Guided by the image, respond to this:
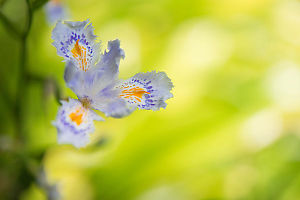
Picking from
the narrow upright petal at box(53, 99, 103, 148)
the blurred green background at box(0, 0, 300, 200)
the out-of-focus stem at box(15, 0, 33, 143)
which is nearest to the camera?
the narrow upright petal at box(53, 99, 103, 148)

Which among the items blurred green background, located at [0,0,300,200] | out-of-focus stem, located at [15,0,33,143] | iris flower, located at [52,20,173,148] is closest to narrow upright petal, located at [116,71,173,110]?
iris flower, located at [52,20,173,148]

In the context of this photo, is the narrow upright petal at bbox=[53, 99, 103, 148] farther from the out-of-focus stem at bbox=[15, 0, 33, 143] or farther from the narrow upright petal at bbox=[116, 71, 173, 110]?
the out-of-focus stem at bbox=[15, 0, 33, 143]

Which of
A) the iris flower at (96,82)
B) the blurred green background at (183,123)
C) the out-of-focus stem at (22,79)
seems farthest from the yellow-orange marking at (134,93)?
the blurred green background at (183,123)

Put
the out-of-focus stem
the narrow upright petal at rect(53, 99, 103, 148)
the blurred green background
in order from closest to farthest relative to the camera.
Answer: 1. the narrow upright petal at rect(53, 99, 103, 148)
2. the out-of-focus stem
3. the blurred green background

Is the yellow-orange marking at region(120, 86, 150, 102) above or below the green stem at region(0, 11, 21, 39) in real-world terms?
below

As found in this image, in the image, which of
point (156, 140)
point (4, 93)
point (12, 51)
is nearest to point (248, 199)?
point (156, 140)

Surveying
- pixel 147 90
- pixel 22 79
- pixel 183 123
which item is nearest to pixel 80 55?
Result: pixel 147 90

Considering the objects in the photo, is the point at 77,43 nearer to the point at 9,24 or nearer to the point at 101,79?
the point at 101,79

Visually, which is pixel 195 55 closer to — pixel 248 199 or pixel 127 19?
pixel 127 19

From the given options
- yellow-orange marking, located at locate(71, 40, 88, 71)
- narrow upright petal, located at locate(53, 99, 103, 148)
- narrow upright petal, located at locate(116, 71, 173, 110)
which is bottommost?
narrow upright petal, located at locate(53, 99, 103, 148)

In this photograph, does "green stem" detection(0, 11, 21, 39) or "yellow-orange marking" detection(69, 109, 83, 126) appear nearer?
"yellow-orange marking" detection(69, 109, 83, 126)
